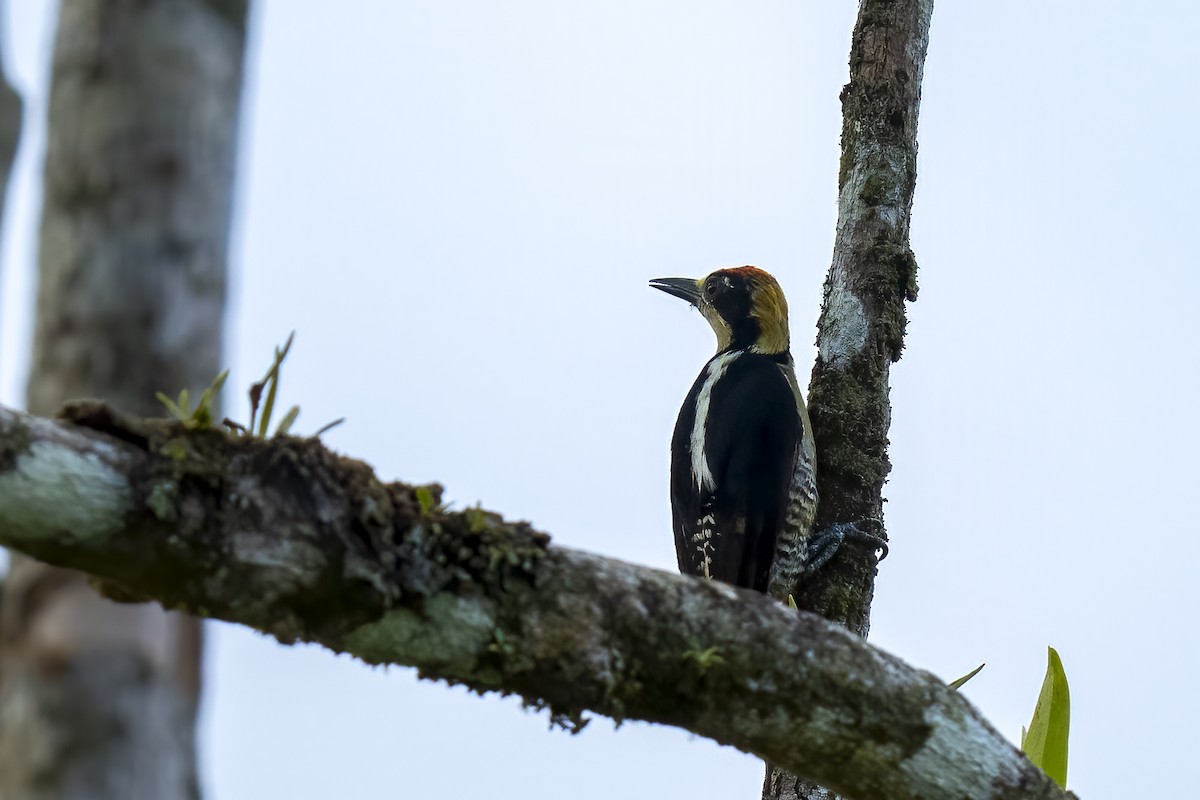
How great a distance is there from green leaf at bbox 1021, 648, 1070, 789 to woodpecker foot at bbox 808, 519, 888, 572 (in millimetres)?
962

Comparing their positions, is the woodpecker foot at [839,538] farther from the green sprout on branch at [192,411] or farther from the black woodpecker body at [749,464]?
the green sprout on branch at [192,411]

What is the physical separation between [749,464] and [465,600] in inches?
125

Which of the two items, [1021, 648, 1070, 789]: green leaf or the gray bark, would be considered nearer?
the gray bark

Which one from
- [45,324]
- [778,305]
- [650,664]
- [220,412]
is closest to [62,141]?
[45,324]

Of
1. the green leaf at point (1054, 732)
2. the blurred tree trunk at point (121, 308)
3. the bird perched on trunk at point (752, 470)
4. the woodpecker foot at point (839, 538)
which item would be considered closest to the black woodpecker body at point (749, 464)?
the bird perched on trunk at point (752, 470)

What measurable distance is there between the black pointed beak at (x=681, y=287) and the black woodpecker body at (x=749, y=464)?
37cm

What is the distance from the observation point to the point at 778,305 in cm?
624

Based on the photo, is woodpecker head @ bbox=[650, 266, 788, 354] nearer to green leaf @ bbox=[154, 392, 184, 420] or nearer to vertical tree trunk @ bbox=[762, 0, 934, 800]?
vertical tree trunk @ bbox=[762, 0, 934, 800]

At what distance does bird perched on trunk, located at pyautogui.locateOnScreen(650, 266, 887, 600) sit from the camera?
515cm

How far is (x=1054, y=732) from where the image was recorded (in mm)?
3742

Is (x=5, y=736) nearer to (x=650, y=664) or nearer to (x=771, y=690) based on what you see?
(x=650, y=664)

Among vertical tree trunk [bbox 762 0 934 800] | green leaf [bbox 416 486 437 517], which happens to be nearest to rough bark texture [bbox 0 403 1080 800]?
green leaf [bbox 416 486 437 517]

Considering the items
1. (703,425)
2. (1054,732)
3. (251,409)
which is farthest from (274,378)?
(703,425)

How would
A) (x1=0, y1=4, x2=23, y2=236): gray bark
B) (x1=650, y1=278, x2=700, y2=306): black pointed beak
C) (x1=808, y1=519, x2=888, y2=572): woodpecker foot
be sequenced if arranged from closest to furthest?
1. (x1=0, y1=4, x2=23, y2=236): gray bark
2. (x1=808, y1=519, x2=888, y2=572): woodpecker foot
3. (x1=650, y1=278, x2=700, y2=306): black pointed beak
